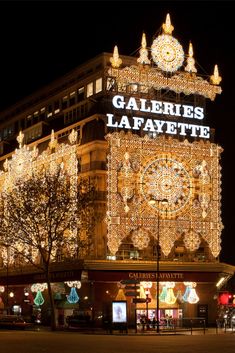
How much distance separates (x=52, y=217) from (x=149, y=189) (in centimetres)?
1357

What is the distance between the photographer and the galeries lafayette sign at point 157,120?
296ft

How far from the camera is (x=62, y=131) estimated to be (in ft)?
331

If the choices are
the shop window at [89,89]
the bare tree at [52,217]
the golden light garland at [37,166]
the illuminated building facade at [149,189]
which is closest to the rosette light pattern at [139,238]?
the illuminated building facade at [149,189]

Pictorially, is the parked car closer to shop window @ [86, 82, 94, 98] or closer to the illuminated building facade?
the illuminated building facade

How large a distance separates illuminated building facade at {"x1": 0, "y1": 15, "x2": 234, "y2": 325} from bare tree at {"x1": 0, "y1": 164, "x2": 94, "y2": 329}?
5.78ft

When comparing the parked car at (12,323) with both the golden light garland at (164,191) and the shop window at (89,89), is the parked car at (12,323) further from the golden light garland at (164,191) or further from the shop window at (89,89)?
the shop window at (89,89)

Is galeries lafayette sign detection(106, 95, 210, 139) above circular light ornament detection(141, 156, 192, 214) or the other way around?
above

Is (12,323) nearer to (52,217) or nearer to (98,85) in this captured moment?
(52,217)

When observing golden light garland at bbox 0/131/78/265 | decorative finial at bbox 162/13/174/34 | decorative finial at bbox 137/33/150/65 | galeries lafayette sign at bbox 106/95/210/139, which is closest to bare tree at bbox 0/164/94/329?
golden light garland at bbox 0/131/78/265

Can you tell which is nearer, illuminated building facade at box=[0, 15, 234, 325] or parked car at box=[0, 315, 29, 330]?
parked car at box=[0, 315, 29, 330]

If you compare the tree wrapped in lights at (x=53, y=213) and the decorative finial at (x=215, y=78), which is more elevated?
the decorative finial at (x=215, y=78)

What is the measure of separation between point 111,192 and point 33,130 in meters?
32.8

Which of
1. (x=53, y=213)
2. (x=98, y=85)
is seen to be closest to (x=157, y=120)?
(x=98, y=85)

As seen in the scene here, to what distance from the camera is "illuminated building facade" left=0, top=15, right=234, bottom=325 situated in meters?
86.8
